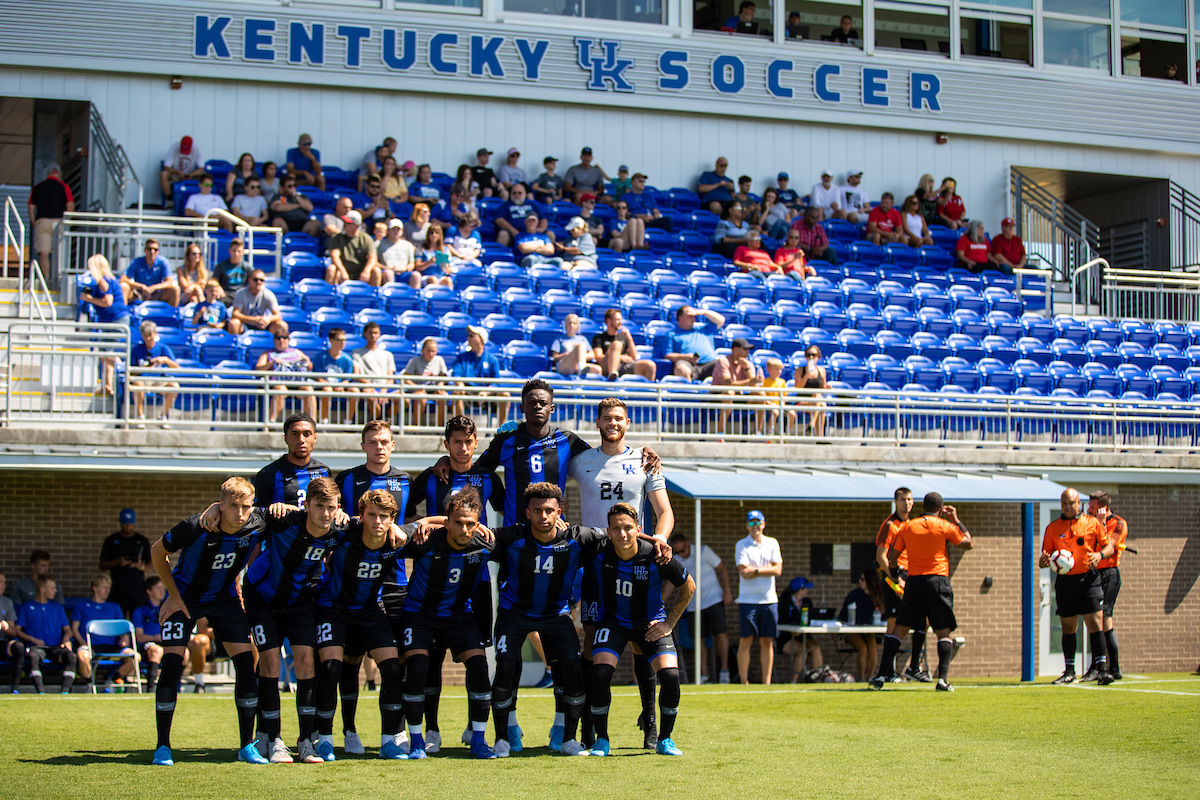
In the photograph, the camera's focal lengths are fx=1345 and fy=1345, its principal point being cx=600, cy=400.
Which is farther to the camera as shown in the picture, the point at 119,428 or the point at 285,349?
the point at 285,349

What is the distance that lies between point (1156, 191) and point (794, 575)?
49.9ft

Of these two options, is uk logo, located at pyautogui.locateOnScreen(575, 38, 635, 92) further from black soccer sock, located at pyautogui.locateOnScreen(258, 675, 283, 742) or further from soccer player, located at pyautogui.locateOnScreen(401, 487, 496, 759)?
black soccer sock, located at pyautogui.locateOnScreen(258, 675, 283, 742)

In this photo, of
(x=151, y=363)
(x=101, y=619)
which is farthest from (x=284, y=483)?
(x=151, y=363)

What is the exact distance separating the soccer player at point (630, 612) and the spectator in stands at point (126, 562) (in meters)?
7.38

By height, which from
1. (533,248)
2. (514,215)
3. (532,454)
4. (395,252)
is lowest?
(532,454)

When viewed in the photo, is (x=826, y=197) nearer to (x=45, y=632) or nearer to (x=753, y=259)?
(x=753, y=259)

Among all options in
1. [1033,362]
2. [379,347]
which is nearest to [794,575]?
[379,347]

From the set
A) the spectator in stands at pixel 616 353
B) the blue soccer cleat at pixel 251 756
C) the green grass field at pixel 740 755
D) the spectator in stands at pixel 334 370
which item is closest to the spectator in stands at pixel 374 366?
the spectator in stands at pixel 334 370

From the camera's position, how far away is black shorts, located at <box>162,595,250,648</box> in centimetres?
737

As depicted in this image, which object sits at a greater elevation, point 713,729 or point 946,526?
point 946,526

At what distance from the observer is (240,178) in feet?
66.5

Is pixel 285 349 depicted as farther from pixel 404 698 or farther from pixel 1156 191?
pixel 1156 191

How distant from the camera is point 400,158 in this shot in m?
22.5

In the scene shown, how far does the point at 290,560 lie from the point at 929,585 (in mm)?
6243
